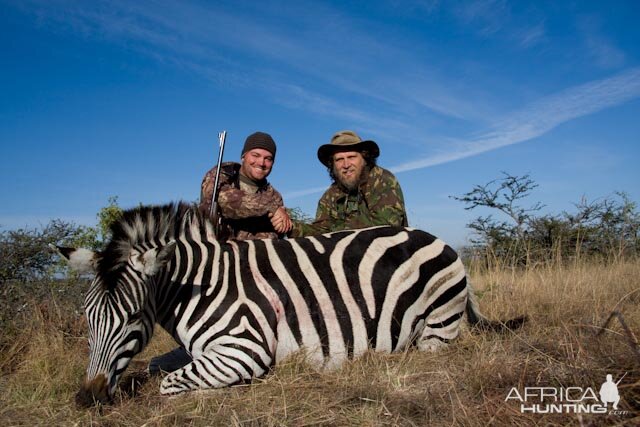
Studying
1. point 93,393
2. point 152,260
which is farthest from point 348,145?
point 93,393

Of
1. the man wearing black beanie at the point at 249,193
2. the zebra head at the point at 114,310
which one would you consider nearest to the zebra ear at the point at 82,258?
the zebra head at the point at 114,310

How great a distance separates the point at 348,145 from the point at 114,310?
135 inches

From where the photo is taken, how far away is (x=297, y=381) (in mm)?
2604

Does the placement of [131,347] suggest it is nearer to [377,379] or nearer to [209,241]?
[209,241]

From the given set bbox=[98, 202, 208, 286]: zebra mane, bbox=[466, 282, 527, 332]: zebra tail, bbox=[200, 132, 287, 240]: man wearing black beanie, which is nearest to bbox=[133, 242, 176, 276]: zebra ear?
bbox=[98, 202, 208, 286]: zebra mane

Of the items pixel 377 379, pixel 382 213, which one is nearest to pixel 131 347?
pixel 377 379

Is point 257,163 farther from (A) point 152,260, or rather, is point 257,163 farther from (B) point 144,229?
(A) point 152,260

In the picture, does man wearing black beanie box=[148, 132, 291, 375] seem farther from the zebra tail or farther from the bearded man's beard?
→ the zebra tail

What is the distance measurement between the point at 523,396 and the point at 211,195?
3528 millimetres

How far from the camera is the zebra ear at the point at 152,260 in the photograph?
2480 millimetres

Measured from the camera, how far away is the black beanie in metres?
5.05

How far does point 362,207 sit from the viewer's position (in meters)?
5.18

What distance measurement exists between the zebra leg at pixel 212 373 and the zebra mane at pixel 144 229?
0.65 meters

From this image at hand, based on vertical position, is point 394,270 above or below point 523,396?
above
